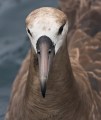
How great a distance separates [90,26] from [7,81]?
1955 millimetres

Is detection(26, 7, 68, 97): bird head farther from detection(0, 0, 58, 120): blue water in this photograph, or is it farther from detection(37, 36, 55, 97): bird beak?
detection(0, 0, 58, 120): blue water

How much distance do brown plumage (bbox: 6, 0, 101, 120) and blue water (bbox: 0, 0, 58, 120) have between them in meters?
1.48

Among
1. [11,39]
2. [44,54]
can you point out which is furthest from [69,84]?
[11,39]

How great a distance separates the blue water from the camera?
28.0ft

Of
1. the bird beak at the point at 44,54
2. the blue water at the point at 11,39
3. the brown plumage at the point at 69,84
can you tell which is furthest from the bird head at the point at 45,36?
the blue water at the point at 11,39

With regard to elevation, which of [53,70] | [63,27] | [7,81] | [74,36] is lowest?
[7,81]

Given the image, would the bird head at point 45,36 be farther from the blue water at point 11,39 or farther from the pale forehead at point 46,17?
the blue water at point 11,39

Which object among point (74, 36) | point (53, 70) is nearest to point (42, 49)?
point (53, 70)

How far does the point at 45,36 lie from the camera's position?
16.4ft

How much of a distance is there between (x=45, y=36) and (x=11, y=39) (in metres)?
4.17

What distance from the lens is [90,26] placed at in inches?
275

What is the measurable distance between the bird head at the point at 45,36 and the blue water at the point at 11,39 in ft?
9.90

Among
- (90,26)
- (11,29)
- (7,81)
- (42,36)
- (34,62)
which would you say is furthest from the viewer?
(11,29)

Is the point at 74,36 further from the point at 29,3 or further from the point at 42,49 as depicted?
the point at 29,3
